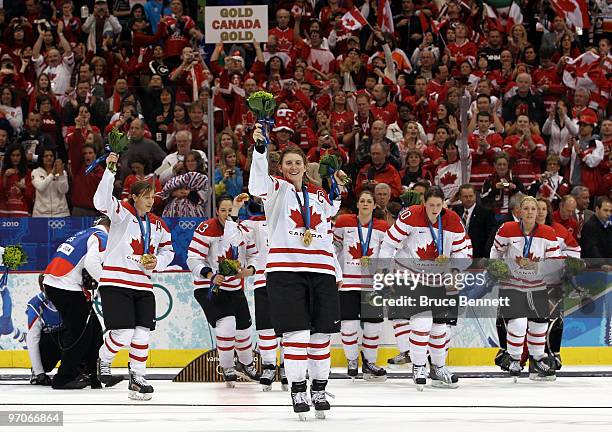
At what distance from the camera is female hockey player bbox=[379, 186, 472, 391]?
9.67 m

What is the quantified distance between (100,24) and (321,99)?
12.6 feet

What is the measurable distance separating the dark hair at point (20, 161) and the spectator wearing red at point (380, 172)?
3.34 m

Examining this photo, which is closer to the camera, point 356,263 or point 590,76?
point 356,263

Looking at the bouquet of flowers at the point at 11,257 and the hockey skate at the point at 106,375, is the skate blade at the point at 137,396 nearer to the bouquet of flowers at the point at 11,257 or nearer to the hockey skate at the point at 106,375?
the hockey skate at the point at 106,375

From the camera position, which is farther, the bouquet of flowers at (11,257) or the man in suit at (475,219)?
the man in suit at (475,219)

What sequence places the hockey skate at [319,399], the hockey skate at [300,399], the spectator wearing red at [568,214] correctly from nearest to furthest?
the hockey skate at [300,399], the hockey skate at [319,399], the spectator wearing red at [568,214]

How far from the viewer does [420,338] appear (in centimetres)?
967

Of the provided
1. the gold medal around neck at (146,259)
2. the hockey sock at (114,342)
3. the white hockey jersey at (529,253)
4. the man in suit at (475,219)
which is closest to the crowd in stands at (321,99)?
the man in suit at (475,219)

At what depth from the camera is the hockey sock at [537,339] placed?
34.1 feet

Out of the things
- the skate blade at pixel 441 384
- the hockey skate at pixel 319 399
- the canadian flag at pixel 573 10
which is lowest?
the skate blade at pixel 441 384

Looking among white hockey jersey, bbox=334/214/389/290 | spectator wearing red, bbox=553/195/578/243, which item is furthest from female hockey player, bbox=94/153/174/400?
spectator wearing red, bbox=553/195/578/243

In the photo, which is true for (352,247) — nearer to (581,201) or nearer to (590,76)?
(581,201)

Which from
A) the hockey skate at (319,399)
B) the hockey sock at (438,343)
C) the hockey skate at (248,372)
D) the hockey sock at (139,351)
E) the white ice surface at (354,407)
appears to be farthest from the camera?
the hockey skate at (248,372)

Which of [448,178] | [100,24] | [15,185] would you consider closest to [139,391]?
[15,185]
